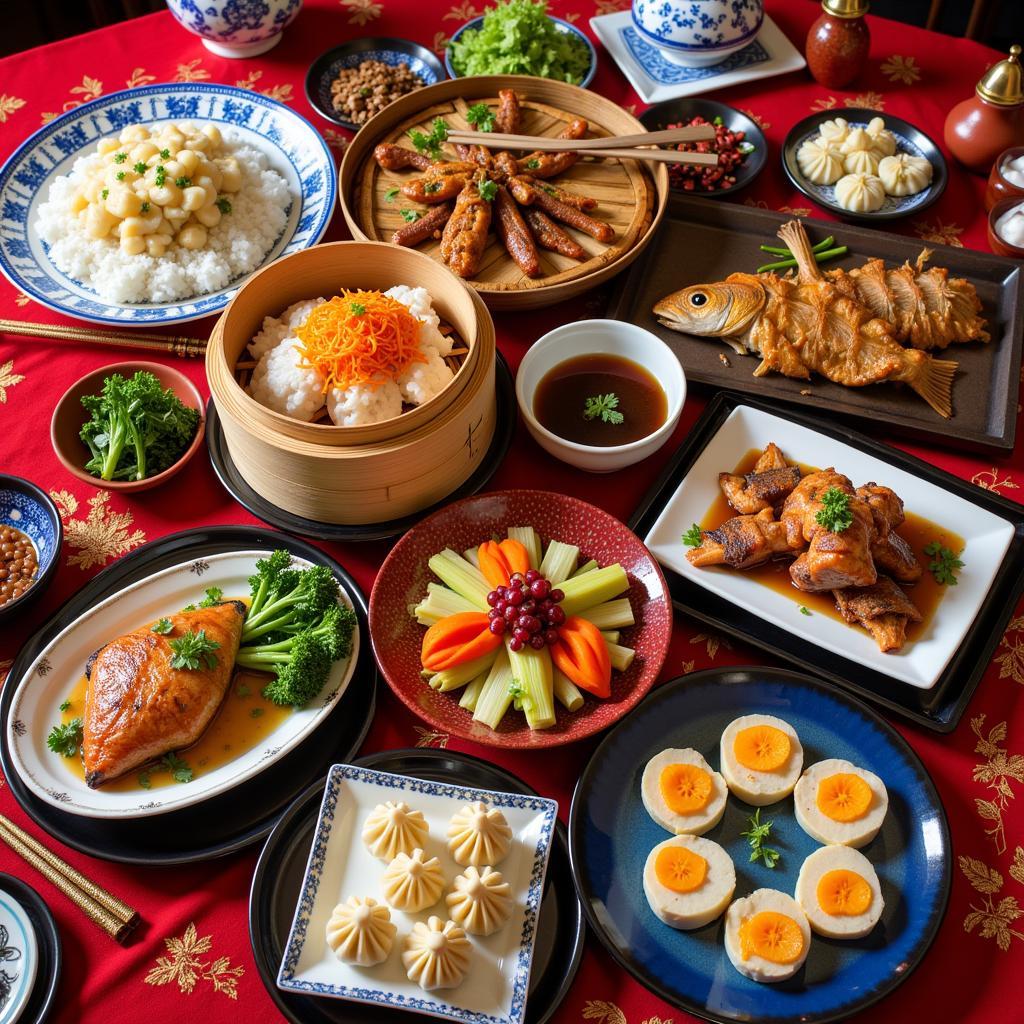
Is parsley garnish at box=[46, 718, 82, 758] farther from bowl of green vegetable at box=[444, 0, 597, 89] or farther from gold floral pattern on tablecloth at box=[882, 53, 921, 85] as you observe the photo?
gold floral pattern on tablecloth at box=[882, 53, 921, 85]

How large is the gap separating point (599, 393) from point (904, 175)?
142 cm

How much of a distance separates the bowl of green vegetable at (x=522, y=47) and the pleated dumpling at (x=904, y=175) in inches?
44.3

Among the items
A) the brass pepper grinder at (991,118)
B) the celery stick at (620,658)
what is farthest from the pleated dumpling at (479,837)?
the brass pepper grinder at (991,118)

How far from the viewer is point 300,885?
6.65ft

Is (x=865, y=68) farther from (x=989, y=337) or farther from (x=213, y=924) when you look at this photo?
(x=213, y=924)

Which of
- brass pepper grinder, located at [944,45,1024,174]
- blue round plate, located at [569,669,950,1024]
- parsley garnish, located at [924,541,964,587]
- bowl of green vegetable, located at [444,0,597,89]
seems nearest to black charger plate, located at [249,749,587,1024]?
blue round plate, located at [569,669,950,1024]

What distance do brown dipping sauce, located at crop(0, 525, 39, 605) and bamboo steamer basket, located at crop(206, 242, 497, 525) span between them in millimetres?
580

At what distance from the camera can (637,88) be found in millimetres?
3504

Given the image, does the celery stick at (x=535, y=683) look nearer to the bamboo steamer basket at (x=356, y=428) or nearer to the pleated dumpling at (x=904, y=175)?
the bamboo steamer basket at (x=356, y=428)

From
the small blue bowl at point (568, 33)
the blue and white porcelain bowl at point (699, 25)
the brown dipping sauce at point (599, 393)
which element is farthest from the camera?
the small blue bowl at point (568, 33)

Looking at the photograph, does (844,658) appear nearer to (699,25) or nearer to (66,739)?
(66,739)

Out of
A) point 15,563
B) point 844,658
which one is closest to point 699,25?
point 844,658

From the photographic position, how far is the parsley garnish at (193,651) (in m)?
2.14

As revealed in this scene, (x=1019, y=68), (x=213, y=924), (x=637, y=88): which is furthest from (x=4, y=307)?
(x=1019, y=68)
